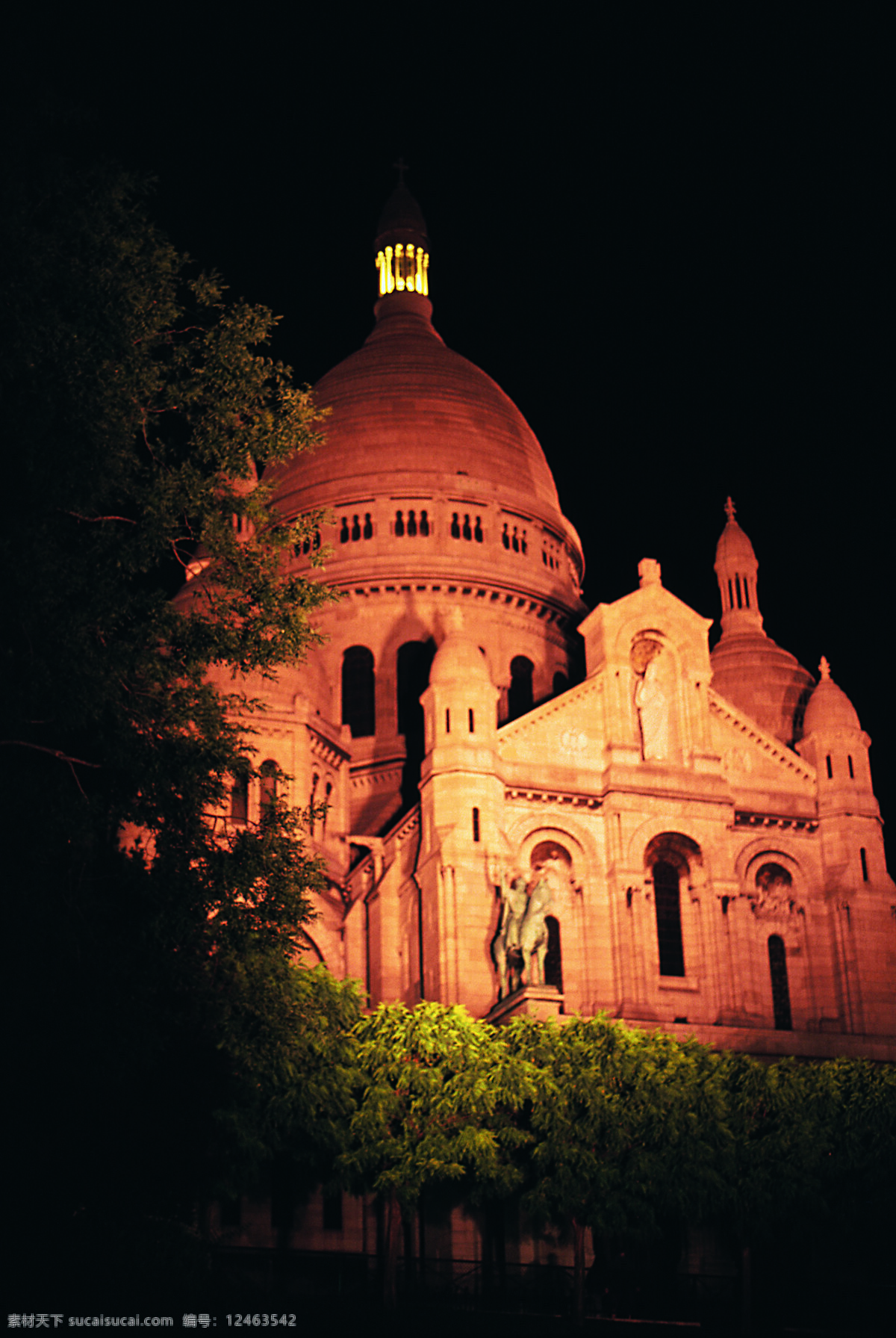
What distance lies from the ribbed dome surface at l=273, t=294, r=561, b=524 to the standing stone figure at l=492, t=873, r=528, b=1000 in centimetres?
2721

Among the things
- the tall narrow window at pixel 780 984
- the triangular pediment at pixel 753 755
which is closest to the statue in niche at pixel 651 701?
the triangular pediment at pixel 753 755

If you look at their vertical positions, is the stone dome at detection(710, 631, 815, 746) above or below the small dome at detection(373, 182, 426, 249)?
below

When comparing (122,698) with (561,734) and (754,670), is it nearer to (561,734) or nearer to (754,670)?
(561,734)

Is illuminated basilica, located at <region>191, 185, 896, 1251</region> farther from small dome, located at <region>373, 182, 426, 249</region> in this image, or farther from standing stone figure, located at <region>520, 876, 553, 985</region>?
small dome, located at <region>373, 182, 426, 249</region>

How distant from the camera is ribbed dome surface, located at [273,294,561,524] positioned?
69.5m

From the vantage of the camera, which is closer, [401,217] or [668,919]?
[668,919]

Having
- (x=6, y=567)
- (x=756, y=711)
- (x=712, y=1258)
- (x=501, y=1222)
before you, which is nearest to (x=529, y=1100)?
(x=501, y=1222)

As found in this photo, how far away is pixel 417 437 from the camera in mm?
70438

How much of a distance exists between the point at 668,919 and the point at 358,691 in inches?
742

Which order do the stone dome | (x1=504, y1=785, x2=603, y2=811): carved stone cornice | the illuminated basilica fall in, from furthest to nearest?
1. the stone dome
2. (x1=504, y1=785, x2=603, y2=811): carved stone cornice
3. the illuminated basilica

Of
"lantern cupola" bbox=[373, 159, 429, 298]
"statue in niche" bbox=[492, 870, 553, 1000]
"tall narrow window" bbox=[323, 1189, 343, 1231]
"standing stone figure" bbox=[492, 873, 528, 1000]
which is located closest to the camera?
"statue in niche" bbox=[492, 870, 553, 1000]

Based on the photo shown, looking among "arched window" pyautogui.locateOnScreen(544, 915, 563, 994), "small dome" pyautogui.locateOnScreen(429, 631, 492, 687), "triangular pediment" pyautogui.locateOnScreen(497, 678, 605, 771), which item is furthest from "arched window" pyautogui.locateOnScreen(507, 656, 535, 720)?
"arched window" pyautogui.locateOnScreen(544, 915, 563, 994)

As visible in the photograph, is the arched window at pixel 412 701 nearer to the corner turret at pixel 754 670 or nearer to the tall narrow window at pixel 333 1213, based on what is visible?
the corner turret at pixel 754 670

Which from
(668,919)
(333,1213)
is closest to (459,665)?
(668,919)
